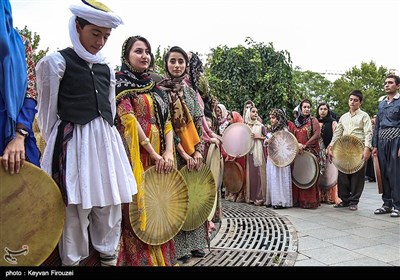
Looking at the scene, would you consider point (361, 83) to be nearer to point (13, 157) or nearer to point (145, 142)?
point (145, 142)

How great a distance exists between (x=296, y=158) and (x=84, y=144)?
4727 millimetres

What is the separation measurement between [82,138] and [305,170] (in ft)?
15.4

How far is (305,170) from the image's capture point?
603 centimetres

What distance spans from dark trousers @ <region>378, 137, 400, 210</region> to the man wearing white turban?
14.4 ft

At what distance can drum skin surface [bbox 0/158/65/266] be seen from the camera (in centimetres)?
168

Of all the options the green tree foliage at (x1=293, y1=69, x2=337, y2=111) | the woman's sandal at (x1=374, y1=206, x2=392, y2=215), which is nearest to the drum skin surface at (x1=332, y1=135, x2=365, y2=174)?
the woman's sandal at (x1=374, y1=206, x2=392, y2=215)

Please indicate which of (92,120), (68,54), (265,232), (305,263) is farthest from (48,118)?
(265,232)

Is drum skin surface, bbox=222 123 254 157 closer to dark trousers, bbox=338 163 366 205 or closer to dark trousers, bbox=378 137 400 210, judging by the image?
dark trousers, bbox=338 163 366 205

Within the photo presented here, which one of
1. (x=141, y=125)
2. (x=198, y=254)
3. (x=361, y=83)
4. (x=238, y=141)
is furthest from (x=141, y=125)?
(x=361, y=83)

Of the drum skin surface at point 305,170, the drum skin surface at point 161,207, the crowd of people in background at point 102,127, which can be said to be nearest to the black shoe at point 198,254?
the crowd of people in background at point 102,127

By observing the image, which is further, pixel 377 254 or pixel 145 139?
pixel 377 254

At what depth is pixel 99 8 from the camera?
2.00 meters

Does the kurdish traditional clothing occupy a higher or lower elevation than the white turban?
lower

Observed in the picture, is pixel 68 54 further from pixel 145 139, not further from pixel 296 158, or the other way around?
pixel 296 158
